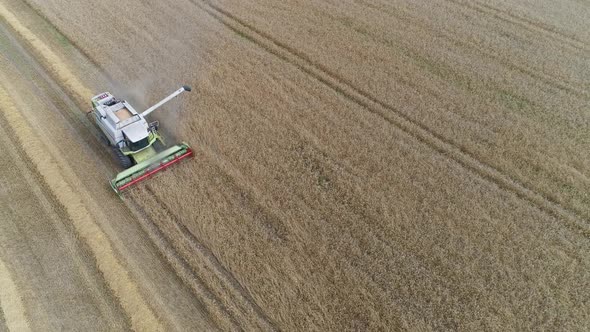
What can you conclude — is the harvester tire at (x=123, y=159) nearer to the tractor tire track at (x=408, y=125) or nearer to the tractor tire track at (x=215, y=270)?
the tractor tire track at (x=215, y=270)

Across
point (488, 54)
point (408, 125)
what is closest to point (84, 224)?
point (408, 125)

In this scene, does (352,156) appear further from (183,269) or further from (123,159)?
(123,159)

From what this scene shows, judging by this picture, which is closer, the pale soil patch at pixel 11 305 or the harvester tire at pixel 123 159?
the pale soil patch at pixel 11 305

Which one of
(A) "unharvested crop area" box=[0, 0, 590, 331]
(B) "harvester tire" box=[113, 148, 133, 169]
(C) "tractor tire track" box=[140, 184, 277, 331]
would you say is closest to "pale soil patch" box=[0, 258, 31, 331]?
(A) "unharvested crop area" box=[0, 0, 590, 331]

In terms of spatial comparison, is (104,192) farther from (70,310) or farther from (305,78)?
(305,78)

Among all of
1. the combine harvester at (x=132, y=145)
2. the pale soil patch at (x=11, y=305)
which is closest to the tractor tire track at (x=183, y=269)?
the combine harvester at (x=132, y=145)

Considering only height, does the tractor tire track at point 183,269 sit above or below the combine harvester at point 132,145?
below
